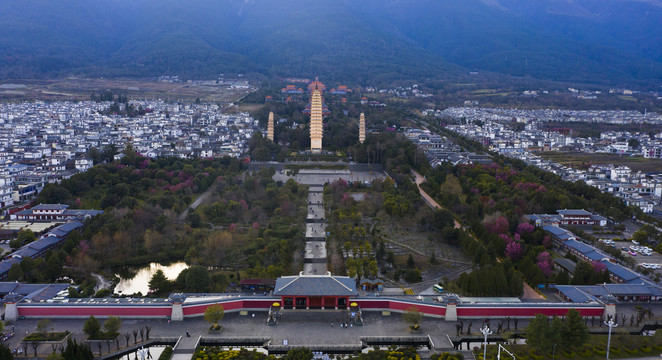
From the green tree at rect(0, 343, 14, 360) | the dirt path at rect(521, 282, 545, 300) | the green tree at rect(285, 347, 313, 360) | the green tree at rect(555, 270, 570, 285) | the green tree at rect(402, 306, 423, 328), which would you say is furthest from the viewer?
the green tree at rect(555, 270, 570, 285)

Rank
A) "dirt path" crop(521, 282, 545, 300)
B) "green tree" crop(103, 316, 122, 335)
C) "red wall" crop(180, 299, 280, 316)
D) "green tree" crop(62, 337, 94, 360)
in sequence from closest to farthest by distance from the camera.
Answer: "green tree" crop(62, 337, 94, 360) → "green tree" crop(103, 316, 122, 335) → "red wall" crop(180, 299, 280, 316) → "dirt path" crop(521, 282, 545, 300)

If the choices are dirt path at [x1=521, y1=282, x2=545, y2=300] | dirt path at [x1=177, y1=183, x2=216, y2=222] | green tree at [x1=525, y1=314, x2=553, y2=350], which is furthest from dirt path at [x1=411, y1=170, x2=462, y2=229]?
dirt path at [x1=177, y1=183, x2=216, y2=222]

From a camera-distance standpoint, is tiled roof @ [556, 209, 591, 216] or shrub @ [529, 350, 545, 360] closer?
shrub @ [529, 350, 545, 360]

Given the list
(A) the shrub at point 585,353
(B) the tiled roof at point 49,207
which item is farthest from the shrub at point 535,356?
(B) the tiled roof at point 49,207

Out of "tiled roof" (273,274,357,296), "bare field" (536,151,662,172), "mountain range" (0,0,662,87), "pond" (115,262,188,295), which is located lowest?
"pond" (115,262,188,295)

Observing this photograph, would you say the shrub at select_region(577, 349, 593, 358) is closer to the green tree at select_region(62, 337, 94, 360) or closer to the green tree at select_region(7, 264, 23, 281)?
the green tree at select_region(62, 337, 94, 360)

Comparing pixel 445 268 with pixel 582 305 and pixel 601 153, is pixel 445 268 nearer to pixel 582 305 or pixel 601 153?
pixel 582 305
